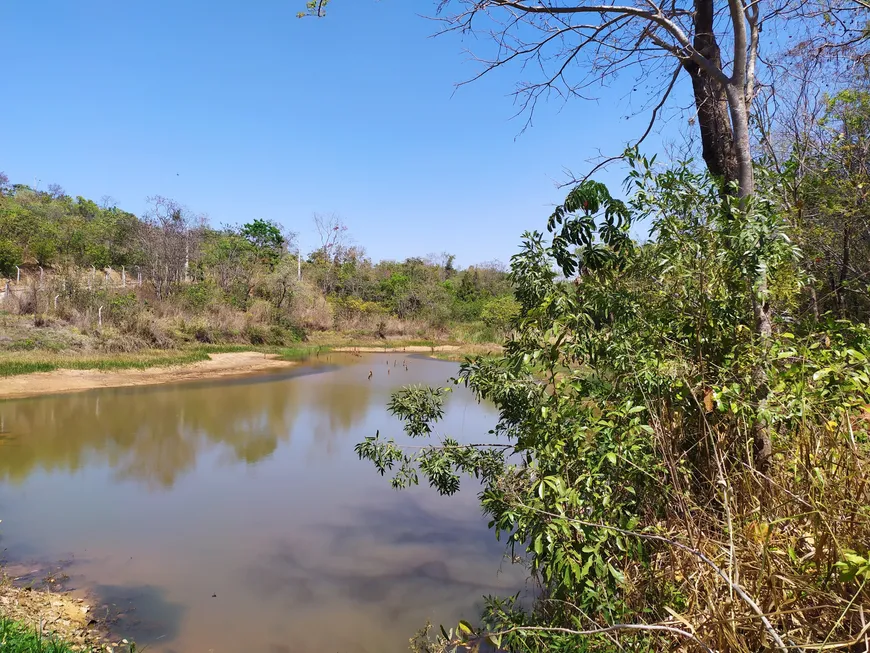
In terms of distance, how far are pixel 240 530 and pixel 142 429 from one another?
4962 mm

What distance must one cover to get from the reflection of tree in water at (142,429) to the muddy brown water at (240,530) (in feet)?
Result: 0.16

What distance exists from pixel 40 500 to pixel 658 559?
6976 millimetres

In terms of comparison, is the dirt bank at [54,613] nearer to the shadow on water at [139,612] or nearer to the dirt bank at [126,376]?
the shadow on water at [139,612]

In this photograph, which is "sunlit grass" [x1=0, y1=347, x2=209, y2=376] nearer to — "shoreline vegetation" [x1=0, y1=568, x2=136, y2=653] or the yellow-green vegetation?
"shoreline vegetation" [x1=0, y1=568, x2=136, y2=653]

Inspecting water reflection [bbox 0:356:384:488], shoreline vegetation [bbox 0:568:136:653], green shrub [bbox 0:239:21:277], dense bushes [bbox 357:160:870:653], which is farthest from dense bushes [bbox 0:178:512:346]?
dense bushes [bbox 357:160:870:653]

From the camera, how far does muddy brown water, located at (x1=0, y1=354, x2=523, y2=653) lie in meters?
4.08

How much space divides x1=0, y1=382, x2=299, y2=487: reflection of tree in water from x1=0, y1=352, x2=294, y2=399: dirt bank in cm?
85

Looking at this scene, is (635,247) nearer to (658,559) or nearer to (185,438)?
(658,559)

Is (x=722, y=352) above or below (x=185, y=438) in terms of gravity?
above

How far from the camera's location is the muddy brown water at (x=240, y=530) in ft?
13.4

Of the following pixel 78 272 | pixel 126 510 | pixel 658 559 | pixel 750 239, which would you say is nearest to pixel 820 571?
pixel 658 559

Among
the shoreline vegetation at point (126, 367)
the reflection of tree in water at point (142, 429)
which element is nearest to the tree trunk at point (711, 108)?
the reflection of tree in water at point (142, 429)

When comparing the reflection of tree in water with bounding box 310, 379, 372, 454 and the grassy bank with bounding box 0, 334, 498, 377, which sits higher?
the grassy bank with bounding box 0, 334, 498, 377

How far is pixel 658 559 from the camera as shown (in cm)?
206
